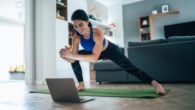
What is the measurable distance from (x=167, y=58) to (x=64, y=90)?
218 centimetres

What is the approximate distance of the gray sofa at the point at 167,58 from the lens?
3049 mm

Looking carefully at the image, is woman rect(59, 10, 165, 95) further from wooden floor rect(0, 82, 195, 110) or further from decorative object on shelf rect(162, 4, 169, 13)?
decorative object on shelf rect(162, 4, 169, 13)

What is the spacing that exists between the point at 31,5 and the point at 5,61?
17.2ft

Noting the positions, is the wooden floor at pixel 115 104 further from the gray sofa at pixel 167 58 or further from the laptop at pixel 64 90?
the gray sofa at pixel 167 58

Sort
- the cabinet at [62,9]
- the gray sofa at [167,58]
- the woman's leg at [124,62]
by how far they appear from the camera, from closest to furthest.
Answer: the woman's leg at [124,62] < the gray sofa at [167,58] < the cabinet at [62,9]

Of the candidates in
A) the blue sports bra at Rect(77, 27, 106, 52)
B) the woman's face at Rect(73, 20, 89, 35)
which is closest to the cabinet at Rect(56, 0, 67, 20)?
the blue sports bra at Rect(77, 27, 106, 52)

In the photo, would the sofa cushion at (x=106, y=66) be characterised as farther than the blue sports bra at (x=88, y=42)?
Yes

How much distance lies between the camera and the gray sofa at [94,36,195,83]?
3.05 m

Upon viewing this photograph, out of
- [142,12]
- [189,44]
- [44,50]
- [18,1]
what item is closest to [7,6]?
[18,1]

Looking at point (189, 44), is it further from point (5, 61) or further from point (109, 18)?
Answer: point (5, 61)

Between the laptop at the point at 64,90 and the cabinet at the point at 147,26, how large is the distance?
5.40m

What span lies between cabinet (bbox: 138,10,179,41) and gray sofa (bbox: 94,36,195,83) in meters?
3.29

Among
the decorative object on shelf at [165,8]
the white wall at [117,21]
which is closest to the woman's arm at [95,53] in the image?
the decorative object on shelf at [165,8]

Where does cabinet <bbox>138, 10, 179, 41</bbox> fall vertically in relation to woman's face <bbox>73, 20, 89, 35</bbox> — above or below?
above
